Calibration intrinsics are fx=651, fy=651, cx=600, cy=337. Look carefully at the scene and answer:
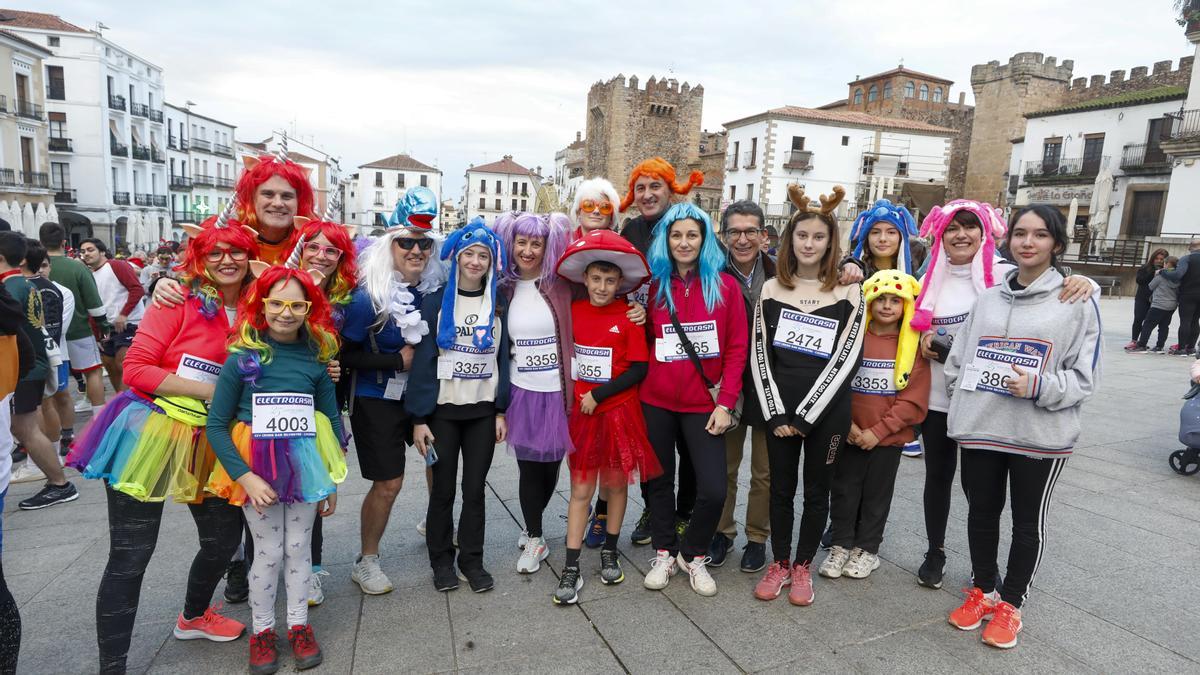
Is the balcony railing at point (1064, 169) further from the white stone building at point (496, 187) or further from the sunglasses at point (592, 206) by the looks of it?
the white stone building at point (496, 187)

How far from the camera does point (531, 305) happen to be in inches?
130

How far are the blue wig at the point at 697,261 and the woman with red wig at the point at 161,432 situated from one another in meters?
1.86

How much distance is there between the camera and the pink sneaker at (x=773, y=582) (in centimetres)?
321

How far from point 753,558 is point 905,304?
5.10 ft

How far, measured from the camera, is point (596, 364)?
326cm

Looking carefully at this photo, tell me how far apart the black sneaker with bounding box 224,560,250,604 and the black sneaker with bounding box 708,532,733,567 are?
2.34 meters

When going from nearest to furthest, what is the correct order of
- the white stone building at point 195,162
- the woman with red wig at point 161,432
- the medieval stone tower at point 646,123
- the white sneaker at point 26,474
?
the woman with red wig at point 161,432 < the white sneaker at point 26,474 < the medieval stone tower at point 646,123 < the white stone building at point 195,162

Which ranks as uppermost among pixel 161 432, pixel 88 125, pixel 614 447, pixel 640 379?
pixel 88 125

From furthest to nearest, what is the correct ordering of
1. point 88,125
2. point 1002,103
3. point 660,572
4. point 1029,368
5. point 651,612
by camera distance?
point 88,125, point 1002,103, point 660,572, point 651,612, point 1029,368

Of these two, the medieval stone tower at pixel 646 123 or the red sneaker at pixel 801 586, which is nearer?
the red sneaker at pixel 801 586

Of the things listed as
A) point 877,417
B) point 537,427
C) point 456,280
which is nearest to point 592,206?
point 456,280

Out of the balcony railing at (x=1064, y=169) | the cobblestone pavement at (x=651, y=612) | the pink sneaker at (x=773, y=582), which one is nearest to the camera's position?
the cobblestone pavement at (x=651, y=612)

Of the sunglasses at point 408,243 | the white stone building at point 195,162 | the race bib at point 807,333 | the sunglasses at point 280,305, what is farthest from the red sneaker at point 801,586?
the white stone building at point 195,162

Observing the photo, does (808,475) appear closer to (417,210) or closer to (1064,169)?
(417,210)
